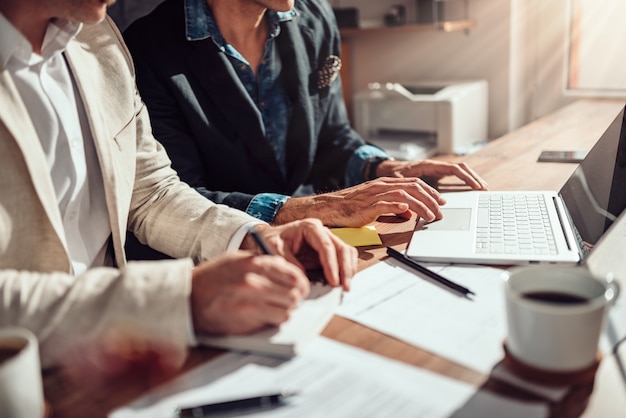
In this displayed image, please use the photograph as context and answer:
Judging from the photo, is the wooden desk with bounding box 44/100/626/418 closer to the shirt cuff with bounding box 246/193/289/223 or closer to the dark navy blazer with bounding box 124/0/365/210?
the shirt cuff with bounding box 246/193/289/223

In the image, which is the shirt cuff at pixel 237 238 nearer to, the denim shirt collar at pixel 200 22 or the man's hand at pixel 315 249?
the man's hand at pixel 315 249

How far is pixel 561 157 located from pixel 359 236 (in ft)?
2.41

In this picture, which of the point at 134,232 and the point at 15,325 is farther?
the point at 134,232

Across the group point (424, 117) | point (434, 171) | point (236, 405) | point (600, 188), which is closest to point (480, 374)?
point (236, 405)

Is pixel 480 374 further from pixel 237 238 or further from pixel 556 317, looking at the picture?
pixel 237 238

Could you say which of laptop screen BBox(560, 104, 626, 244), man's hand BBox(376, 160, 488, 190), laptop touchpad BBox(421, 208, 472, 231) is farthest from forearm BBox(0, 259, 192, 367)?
man's hand BBox(376, 160, 488, 190)

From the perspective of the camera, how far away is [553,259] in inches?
34.0

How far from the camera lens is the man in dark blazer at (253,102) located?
4.57 ft

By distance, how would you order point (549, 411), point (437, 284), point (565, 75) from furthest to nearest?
point (565, 75) < point (437, 284) < point (549, 411)

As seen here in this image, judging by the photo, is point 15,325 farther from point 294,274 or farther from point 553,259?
point 553,259

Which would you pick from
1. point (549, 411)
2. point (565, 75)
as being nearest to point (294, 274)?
point (549, 411)

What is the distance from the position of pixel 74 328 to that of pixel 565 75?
2938mm

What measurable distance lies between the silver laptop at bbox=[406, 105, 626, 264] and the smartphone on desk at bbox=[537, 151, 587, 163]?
1.11 ft

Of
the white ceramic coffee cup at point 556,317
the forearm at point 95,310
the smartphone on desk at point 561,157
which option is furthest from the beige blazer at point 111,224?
the smartphone on desk at point 561,157
